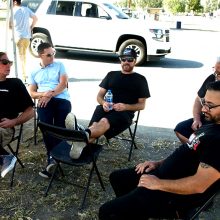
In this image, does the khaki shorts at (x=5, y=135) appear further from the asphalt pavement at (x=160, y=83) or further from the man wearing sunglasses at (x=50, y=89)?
the asphalt pavement at (x=160, y=83)

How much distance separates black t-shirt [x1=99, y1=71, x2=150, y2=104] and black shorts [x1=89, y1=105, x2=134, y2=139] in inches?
9.5

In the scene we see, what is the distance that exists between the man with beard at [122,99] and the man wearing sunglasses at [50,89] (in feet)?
1.49

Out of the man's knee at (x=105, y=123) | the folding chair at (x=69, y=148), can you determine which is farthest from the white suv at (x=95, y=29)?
the folding chair at (x=69, y=148)

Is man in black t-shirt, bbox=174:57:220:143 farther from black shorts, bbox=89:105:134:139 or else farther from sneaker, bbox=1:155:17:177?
sneaker, bbox=1:155:17:177

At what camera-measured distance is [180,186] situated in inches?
95.1

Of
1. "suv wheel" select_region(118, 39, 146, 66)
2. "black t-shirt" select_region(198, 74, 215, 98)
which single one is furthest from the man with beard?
"suv wheel" select_region(118, 39, 146, 66)

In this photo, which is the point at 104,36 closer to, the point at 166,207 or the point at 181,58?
the point at 181,58

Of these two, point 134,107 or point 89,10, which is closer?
point 134,107

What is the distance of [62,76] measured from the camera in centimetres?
482

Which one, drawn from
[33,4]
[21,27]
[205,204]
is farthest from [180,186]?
[33,4]

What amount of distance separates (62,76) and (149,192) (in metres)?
2.63

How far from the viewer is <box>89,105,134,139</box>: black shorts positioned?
4.20 meters

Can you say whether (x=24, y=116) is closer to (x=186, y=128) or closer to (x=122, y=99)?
(x=122, y=99)

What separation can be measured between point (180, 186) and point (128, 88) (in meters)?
2.42
